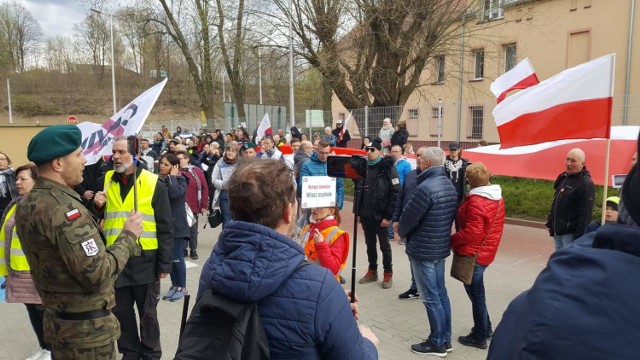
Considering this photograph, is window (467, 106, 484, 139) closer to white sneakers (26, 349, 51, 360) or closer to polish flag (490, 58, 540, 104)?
polish flag (490, 58, 540, 104)

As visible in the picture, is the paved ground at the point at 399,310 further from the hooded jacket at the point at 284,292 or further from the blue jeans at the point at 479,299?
the hooded jacket at the point at 284,292

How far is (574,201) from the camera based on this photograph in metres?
5.51

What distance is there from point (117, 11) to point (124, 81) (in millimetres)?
36727

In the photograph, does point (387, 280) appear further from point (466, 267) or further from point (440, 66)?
point (440, 66)

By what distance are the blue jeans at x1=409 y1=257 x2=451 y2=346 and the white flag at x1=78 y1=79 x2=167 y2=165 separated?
2945mm

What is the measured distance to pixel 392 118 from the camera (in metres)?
16.7

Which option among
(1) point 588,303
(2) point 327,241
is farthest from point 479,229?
(1) point 588,303

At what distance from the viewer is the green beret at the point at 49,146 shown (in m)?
2.61

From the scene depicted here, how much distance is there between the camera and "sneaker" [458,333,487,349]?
463 cm

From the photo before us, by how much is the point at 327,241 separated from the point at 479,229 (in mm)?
1477

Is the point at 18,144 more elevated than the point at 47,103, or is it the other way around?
the point at 47,103

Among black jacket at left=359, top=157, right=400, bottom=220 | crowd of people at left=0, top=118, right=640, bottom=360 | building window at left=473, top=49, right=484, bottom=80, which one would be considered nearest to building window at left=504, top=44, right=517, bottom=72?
building window at left=473, top=49, right=484, bottom=80

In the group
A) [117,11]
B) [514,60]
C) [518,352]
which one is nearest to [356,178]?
[518,352]

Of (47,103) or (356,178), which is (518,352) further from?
(47,103)
